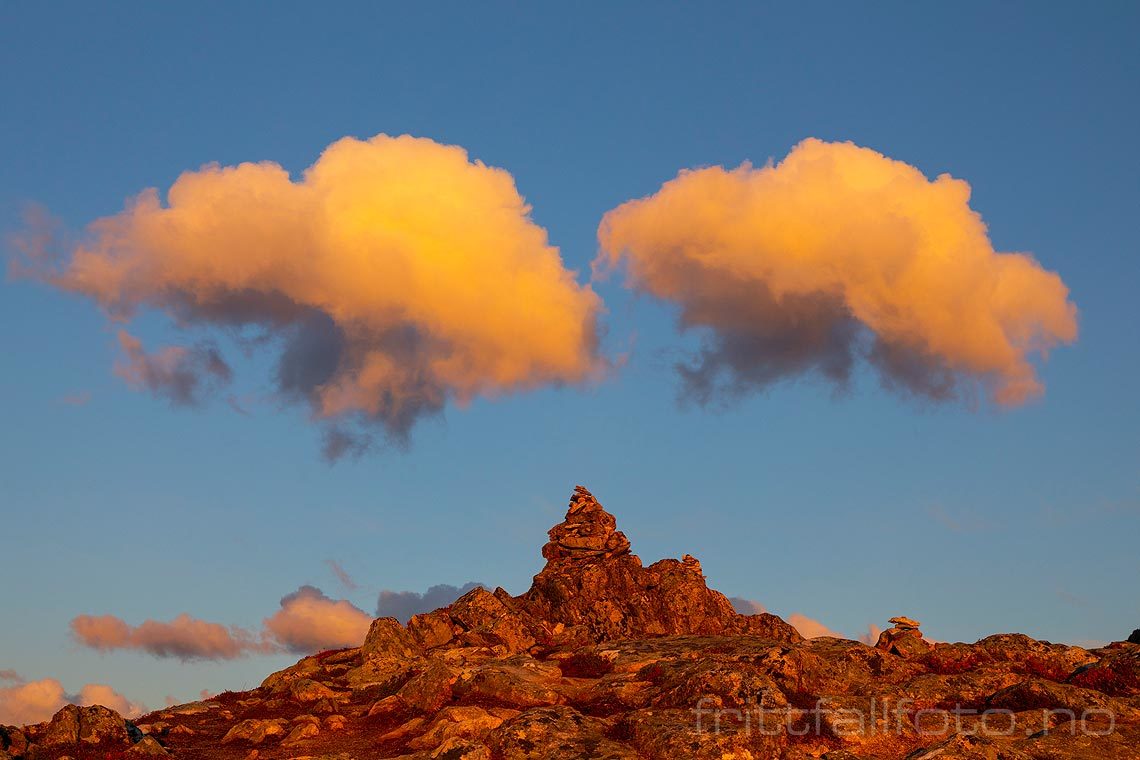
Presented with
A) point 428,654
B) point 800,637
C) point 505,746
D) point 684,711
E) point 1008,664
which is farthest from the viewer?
point 800,637

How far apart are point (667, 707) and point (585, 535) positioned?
41.9 metres

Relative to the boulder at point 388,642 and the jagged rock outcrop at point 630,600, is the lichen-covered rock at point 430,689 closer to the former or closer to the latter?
the boulder at point 388,642

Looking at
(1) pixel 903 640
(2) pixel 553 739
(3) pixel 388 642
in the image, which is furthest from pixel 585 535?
(2) pixel 553 739

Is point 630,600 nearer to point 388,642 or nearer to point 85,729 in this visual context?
point 388,642

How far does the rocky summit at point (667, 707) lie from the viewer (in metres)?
44.2

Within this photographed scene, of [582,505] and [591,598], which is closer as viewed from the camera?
[591,598]

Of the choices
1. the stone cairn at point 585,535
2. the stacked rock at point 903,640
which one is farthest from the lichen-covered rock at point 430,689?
the stone cairn at point 585,535

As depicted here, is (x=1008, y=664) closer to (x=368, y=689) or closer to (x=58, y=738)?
(x=368, y=689)

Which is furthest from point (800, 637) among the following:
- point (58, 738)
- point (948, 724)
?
point (58, 738)

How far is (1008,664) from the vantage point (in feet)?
180

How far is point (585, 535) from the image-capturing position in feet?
298

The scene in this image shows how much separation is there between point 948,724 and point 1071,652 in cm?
1498

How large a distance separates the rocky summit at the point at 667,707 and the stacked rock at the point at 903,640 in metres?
0.12

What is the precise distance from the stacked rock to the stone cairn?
28661 mm
